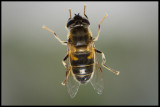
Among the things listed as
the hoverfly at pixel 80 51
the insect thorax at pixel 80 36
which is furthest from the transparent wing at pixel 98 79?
the insect thorax at pixel 80 36

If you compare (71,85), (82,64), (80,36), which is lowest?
(71,85)

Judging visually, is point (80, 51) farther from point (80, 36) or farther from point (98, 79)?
point (98, 79)

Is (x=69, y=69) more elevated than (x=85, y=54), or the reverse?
(x=85, y=54)

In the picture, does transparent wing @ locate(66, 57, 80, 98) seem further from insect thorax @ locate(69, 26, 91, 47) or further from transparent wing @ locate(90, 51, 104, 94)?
insect thorax @ locate(69, 26, 91, 47)

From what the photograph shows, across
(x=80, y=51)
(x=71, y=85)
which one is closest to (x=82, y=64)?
(x=80, y=51)

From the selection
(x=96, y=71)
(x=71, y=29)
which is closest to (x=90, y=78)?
(x=96, y=71)

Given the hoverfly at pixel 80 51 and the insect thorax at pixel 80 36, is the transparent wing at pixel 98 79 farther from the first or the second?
the insect thorax at pixel 80 36

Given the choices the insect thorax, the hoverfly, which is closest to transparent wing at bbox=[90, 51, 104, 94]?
the hoverfly

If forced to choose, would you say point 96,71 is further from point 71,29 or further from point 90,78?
point 71,29
